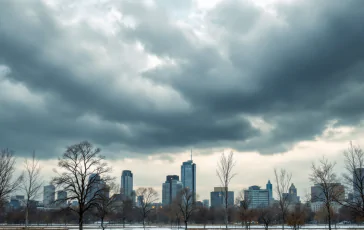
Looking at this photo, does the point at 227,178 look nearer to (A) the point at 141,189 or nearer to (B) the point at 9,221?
(A) the point at 141,189

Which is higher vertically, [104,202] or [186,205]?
[104,202]

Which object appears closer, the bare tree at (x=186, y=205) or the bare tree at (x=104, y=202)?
the bare tree at (x=104, y=202)

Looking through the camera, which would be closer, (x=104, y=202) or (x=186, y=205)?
(x=104, y=202)

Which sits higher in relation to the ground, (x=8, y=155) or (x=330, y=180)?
(x=8, y=155)

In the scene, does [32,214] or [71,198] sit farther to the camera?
[32,214]

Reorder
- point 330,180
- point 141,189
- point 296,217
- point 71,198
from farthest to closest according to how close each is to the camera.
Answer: point 141,189
point 296,217
point 330,180
point 71,198

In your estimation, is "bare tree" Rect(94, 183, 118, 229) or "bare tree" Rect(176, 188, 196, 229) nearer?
"bare tree" Rect(94, 183, 118, 229)

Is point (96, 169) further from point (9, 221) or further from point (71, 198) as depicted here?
point (9, 221)

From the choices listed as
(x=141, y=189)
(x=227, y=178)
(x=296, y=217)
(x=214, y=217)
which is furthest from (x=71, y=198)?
(x=214, y=217)

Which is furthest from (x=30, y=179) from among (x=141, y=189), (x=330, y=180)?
(x=141, y=189)

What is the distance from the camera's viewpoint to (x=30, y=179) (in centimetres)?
Answer: 7850

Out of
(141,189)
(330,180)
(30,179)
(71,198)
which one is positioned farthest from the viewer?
(141,189)

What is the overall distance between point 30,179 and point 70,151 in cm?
2753

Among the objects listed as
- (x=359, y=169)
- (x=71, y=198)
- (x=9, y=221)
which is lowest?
(x=9, y=221)
